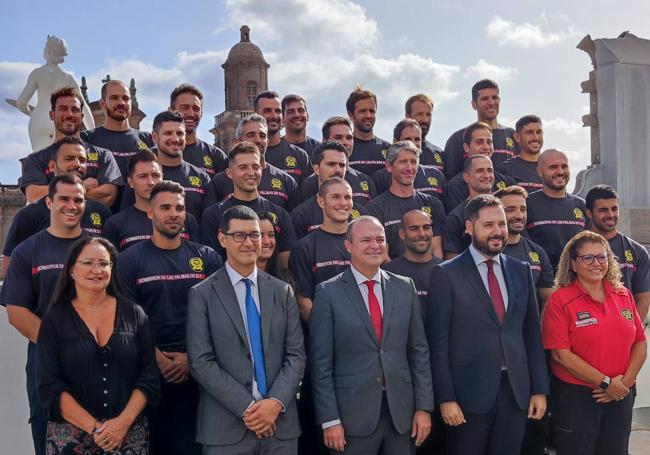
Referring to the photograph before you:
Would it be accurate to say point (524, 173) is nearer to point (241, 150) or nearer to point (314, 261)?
point (314, 261)

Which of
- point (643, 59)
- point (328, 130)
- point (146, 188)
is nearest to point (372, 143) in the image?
point (328, 130)

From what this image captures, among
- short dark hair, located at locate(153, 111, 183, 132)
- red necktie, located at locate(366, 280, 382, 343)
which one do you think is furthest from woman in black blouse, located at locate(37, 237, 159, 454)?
short dark hair, located at locate(153, 111, 183, 132)

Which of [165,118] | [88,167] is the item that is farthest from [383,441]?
[88,167]

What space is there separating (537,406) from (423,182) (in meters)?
2.74

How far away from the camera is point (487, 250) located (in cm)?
442

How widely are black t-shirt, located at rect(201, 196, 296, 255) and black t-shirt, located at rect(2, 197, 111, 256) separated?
0.77 metres

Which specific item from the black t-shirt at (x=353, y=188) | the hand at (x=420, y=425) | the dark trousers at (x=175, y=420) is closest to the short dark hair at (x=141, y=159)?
the black t-shirt at (x=353, y=188)

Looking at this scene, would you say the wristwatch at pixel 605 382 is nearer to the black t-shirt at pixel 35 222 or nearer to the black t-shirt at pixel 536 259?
the black t-shirt at pixel 536 259

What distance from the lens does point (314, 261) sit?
4.98m

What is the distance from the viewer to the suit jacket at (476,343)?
426 centimetres

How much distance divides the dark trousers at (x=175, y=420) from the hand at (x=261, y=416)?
79cm

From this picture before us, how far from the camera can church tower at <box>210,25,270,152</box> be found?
48375mm

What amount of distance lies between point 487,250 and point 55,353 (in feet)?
8.91

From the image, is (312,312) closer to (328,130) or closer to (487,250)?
(487,250)
